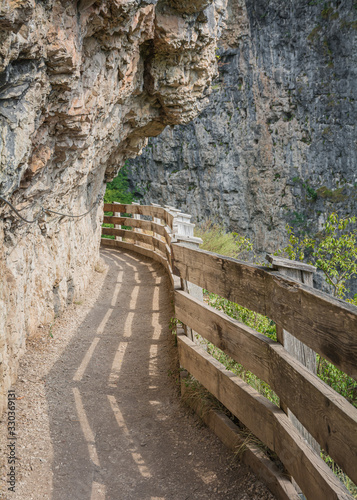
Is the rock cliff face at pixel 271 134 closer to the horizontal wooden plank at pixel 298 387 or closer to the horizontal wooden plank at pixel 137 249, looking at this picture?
the horizontal wooden plank at pixel 137 249

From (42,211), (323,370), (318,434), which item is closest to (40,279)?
(42,211)

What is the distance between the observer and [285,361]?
6.72 ft

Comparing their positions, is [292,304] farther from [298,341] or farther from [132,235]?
[132,235]

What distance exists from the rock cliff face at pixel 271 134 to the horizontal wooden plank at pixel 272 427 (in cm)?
2545

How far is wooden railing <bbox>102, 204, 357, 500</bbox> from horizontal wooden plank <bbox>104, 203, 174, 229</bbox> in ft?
14.7

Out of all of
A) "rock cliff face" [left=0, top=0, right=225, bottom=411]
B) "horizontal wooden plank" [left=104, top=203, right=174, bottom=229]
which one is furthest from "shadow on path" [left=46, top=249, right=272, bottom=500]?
"horizontal wooden plank" [left=104, top=203, right=174, bottom=229]

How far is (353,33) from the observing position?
26219mm

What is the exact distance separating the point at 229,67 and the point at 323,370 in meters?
27.1

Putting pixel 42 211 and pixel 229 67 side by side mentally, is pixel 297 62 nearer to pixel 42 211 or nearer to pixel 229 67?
pixel 229 67

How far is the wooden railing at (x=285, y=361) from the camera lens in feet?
5.24

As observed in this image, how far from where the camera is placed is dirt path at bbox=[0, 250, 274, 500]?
8.91ft

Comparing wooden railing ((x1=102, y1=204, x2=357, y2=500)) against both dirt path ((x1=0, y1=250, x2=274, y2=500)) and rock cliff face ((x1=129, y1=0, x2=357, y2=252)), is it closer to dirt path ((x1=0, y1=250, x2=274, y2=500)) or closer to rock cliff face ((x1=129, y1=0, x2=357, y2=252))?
dirt path ((x1=0, y1=250, x2=274, y2=500))

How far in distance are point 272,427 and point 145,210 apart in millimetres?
8759

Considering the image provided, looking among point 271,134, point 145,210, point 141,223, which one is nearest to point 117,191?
point 271,134
